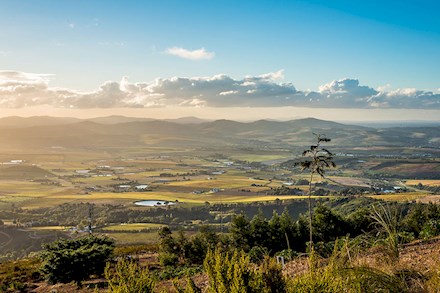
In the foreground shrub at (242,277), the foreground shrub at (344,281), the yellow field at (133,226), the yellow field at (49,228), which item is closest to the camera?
the foreground shrub at (344,281)

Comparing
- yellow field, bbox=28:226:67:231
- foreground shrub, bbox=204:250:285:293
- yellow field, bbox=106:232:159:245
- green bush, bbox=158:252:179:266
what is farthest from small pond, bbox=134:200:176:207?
foreground shrub, bbox=204:250:285:293

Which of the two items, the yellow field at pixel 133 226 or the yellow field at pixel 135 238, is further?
the yellow field at pixel 133 226

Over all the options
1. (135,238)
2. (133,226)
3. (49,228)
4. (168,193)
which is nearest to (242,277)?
(135,238)

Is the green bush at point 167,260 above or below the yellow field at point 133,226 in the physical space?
above

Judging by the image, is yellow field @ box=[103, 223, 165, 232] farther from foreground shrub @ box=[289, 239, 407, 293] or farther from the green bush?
foreground shrub @ box=[289, 239, 407, 293]

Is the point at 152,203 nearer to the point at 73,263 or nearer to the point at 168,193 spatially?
the point at 168,193

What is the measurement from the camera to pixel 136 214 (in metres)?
101

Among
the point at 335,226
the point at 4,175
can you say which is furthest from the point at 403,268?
the point at 4,175

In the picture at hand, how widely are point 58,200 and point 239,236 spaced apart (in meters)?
109

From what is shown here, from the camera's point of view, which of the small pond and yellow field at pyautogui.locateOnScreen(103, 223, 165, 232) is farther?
the small pond

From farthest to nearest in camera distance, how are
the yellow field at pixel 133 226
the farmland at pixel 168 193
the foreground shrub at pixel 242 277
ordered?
the farmland at pixel 168 193, the yellow field at pixel 133 226, the foreground shrub at pixel 242 277

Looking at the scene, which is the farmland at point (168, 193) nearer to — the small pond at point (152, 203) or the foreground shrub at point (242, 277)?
the small pond at point (152, 203)

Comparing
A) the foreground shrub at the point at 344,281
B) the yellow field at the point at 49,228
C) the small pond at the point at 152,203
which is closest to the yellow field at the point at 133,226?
the yellow field at the point at 49,228

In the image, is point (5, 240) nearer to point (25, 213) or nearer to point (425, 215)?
point (25, 213)
